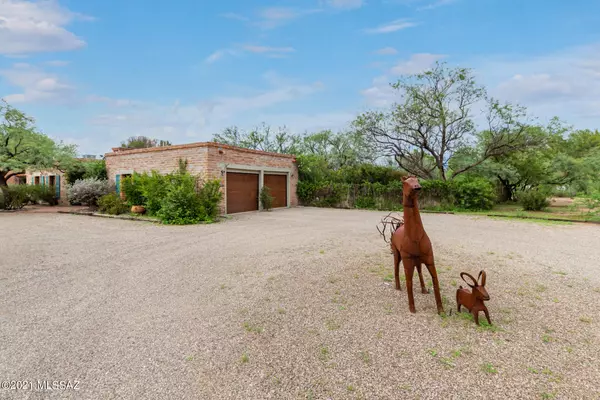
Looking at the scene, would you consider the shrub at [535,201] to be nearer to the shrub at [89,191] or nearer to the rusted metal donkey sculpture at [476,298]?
the rusted metal donkey sculpture at [476,298]

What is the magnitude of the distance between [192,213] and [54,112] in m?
9.14

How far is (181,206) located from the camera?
34.4 ft

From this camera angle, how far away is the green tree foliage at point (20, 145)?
13.9 metres

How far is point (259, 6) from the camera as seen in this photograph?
10.4m

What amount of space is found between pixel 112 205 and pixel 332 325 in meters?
13.1

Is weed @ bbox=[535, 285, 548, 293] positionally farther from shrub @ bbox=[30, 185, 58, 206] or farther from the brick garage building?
shrub @ bbox=[30, 185, 58, 206]

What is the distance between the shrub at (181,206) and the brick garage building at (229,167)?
1.50 m

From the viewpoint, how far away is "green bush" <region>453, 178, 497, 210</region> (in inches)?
566

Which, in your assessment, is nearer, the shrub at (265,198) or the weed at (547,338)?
the weed at (547,338)

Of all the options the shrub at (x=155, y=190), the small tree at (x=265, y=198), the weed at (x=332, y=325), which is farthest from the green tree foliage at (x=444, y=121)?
the weed at (x=332, y=325)

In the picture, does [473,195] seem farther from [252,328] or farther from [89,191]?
[89,191]

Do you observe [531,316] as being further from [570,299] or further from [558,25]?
[558,25]

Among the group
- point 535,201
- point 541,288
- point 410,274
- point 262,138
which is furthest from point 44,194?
point 535,201

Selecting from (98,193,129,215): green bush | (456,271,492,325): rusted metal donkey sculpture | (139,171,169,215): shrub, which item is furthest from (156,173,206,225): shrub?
(456,271,492,325): rusted metal donkey sculpture
